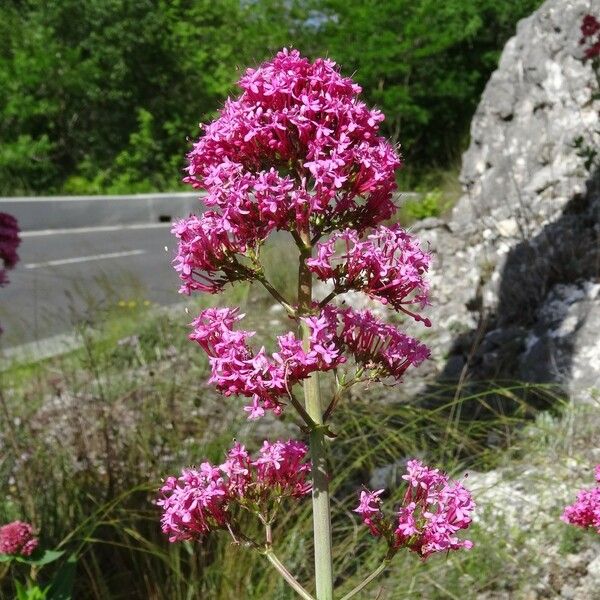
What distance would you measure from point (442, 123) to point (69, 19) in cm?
1003

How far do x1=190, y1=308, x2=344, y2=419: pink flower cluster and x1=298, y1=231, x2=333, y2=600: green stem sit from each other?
60 millimetres

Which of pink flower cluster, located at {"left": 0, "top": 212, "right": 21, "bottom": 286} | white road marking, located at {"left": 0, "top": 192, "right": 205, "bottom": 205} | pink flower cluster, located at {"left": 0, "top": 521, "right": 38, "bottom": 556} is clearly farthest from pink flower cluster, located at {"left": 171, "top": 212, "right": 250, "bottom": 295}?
white road marking, located at {"left": 0, "top": 192, "right": 205, "bottom": 205}

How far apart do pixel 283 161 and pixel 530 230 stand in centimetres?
580

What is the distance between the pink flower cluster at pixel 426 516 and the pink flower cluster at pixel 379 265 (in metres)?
0.33

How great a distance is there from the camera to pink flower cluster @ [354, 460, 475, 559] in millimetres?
1912

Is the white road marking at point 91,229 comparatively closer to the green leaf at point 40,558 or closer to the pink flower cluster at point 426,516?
the green leaf at point 40,558

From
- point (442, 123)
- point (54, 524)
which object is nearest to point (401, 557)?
point (54, 524)

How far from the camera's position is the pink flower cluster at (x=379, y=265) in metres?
1.91

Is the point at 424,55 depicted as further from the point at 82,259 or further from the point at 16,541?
the point at 16,541

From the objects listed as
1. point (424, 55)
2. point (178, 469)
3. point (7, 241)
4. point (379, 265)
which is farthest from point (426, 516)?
point (424, 55)

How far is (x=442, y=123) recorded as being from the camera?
1925cm

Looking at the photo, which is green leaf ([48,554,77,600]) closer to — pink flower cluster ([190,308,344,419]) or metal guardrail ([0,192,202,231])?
pink flower cluster ([190,308,344,419])

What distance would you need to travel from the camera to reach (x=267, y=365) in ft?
6.07

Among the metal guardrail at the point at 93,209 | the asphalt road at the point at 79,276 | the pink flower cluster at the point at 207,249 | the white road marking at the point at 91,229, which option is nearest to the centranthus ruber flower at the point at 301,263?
the pink flower cluster at the point at 207,249
